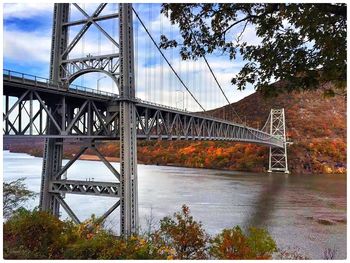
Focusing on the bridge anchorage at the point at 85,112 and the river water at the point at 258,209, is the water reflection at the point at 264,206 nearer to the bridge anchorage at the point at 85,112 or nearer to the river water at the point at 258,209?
the river water at the point at 258,209

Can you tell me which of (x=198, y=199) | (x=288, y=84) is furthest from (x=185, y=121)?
(x=288, y=84)

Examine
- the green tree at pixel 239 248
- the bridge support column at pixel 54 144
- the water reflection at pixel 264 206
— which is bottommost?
the water reflection at pixel 264 206

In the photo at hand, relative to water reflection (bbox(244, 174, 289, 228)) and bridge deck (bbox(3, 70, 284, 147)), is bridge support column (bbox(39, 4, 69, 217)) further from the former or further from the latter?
water reflection (bbox(244, 174, 289, 228))

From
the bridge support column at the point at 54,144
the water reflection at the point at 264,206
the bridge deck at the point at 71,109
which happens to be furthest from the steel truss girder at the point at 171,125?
the water reflection at the point at 264,206

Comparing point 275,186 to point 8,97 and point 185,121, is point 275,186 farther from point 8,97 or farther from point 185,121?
point 8,97

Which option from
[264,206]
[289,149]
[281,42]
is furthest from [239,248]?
[289,149]
